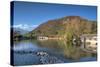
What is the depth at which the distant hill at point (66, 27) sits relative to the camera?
10.5 ft

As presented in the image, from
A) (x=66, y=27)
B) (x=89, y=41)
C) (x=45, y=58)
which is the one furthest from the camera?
(x=89, y=41)

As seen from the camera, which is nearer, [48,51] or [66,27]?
[48,51]

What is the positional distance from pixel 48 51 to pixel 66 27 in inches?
17.9

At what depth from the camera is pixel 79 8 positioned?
11.2 feet

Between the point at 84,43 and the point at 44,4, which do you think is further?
the point at 84,43

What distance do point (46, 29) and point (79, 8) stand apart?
2.06ft

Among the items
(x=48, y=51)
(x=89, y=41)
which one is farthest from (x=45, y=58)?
(x=89, y=41)

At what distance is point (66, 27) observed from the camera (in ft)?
10.9

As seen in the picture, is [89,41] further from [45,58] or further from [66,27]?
[45,58]

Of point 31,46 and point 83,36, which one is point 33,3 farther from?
point 83,36

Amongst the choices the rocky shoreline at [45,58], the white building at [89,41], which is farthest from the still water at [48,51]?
the white building at [89,41]

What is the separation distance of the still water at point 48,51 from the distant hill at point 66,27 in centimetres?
13
